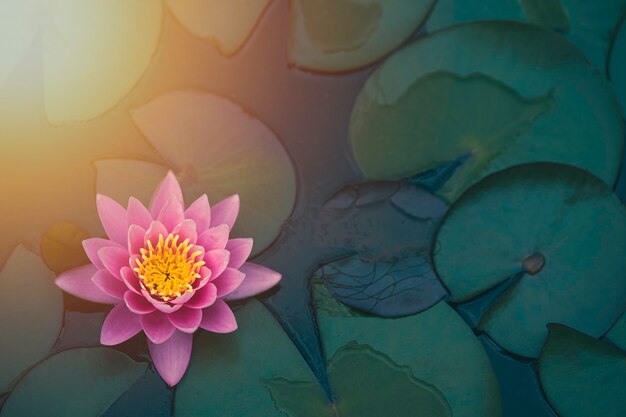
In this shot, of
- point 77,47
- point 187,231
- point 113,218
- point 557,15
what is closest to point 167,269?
point 187,231

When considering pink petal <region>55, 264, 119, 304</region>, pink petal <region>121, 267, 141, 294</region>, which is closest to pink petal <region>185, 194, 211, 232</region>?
Answer: pink petal <region>121, 267, 141, 294</region>

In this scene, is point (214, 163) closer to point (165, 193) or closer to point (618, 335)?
point (165, 193)

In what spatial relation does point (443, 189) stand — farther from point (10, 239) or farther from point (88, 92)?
point (10, 239)

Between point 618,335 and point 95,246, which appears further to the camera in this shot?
point 618,335

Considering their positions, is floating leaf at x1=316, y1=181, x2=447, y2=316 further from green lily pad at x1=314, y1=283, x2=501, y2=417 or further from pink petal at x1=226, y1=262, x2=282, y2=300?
pink petal at x1=226, y1=262, x2=282, y2=300

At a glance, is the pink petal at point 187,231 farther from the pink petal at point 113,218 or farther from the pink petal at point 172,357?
the pink petal at point 172,357

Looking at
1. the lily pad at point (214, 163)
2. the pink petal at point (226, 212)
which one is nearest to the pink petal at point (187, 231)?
the pink petal at point (226, 212)
